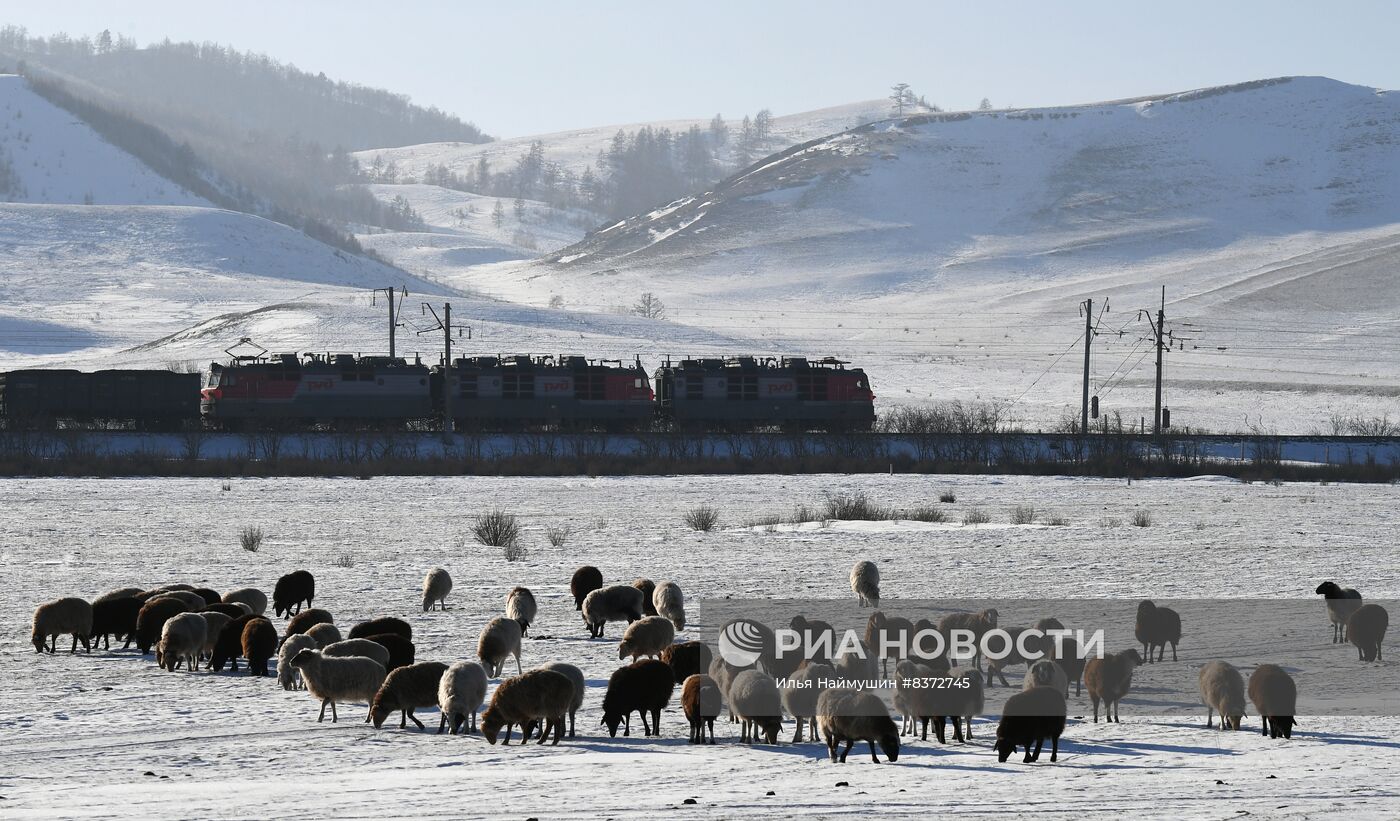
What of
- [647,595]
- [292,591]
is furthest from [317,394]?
[647,595]

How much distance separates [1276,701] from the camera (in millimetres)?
12195

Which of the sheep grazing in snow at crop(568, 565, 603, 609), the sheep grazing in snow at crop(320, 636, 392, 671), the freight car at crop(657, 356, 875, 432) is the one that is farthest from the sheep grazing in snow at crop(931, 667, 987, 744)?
the freight car at crop(657, 356, 875, 432)

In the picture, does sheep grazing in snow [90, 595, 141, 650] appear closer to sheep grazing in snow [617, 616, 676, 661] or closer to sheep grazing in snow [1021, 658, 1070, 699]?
sheep grazing in snow [617, 616, 676, 661]

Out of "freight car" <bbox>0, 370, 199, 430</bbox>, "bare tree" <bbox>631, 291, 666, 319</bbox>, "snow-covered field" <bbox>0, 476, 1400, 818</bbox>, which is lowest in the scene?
"snow-covered field" <bbox>0, 476, 1400, 818</bbox>

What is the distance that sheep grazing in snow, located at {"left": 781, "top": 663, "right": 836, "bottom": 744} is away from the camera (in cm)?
1255

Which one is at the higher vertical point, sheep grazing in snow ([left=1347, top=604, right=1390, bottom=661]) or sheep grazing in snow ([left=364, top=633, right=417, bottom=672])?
sheep grazing in snow ([left=1347, top=604, right=1390, bottom=661])

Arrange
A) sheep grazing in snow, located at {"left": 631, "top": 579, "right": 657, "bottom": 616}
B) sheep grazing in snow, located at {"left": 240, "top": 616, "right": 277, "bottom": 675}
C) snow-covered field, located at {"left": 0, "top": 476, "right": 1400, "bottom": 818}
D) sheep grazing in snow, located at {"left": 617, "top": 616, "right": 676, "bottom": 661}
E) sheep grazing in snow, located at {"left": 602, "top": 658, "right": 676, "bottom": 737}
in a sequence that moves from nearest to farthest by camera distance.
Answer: snow-covered field, located at {"left": 0, "top": 476, "right": 1400, "bottom": 818} → sheep grazing in snow, located at {"left": 602, "top": 658, "right": 676, "bottom": 737} → sheep grazing in snow, located at {"left": 617, "top": 616, "right": 676, "bottom": 661} → sheep grazing in snow, located at {"left": 240, "top": 616, "right": 277, "bottom": 675} → sheep grazing in snow, located at {"left": 631, "top": 579, "right": 657, "bottom": 616}

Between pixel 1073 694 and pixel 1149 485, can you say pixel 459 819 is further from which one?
pixel 1149 485

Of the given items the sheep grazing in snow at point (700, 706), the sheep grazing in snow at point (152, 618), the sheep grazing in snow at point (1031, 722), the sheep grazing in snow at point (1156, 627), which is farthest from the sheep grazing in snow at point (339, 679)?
the sheep grazing in snow at point (1156, 627)

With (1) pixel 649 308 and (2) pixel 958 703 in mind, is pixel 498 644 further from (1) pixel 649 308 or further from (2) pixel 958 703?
(1) pixel 649 308

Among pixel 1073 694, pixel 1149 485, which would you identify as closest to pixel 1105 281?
pixel 1149 485

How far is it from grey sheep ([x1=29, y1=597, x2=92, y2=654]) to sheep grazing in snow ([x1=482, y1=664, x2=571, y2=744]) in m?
7.08

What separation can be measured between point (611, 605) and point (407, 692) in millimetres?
4904

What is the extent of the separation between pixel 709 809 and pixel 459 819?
5.57 ft
